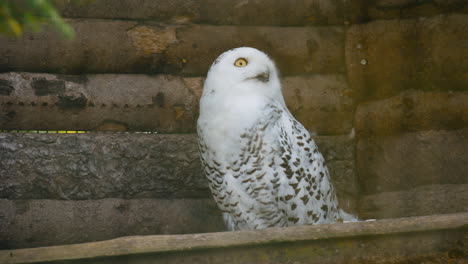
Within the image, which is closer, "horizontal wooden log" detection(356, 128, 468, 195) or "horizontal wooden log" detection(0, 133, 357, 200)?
"horizontal wooden log" detection(0, 133, 357, 200)

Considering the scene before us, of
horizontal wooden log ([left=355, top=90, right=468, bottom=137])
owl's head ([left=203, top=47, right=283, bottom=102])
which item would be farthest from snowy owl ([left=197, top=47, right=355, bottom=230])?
horizontal wooden log ([left=355, top=90, right=468, bottom=137])

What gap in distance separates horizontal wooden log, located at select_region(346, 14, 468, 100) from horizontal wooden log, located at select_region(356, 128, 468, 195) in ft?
0.73

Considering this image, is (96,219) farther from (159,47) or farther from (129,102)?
(159,47)

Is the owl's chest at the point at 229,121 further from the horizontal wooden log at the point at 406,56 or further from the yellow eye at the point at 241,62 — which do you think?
the horizontal wooden log at the point at 406,56

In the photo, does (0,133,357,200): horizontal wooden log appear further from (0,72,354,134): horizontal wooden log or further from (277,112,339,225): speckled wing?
(277,112,339,225): speckled wing

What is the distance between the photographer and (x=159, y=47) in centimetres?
247

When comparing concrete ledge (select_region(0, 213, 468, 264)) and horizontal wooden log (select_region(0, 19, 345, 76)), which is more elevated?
horizontal wooden log (select_region(0, 19, 345, 76))

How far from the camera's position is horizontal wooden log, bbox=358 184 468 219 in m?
Answer: 2.37

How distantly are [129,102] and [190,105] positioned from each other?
28 cm

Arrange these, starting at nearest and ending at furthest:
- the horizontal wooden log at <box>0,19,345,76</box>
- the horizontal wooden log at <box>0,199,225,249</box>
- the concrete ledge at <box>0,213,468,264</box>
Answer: the concrete ledge at <box>0,213,468,264</box> < the horizontal wooden log at <box>0,199,225,249</box> < the horizontal wooden log at <box>0,19,345,76</box>

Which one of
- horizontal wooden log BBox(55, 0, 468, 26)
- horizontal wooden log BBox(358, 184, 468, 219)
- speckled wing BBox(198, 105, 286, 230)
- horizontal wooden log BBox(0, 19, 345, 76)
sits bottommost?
horizontal wooden log BBox(358, 184, 468, 219)

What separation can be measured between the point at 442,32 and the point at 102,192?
5.53 ft

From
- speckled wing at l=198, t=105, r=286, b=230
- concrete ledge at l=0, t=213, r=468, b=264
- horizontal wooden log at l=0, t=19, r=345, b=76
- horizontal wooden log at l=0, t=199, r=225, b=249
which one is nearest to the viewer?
concrete ledge at l=0, t=213, r=468, b=264

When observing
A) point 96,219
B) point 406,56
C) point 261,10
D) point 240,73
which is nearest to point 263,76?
point 240,73
